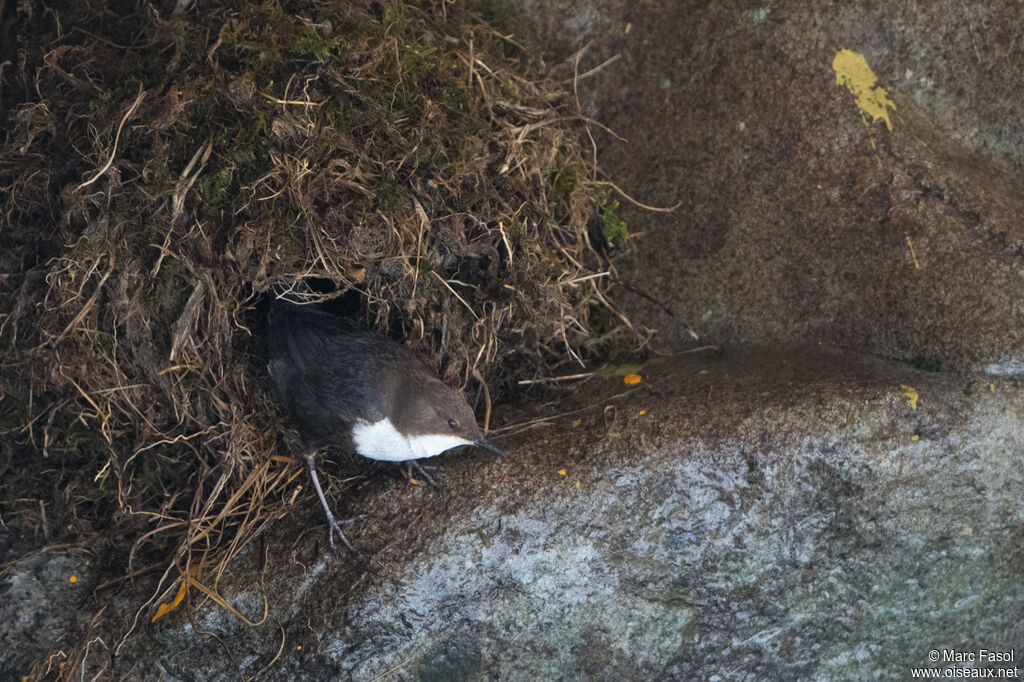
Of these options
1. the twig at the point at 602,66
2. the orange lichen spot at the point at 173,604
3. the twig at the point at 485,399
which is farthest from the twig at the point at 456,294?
the orange lichen spot at the point at 173,604

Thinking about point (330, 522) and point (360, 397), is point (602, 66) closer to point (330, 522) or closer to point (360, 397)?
point (360, 397)

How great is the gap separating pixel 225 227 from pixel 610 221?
1856 mm

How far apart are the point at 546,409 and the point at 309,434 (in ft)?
3.65

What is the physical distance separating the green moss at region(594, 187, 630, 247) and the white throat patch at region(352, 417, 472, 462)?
4.36ft

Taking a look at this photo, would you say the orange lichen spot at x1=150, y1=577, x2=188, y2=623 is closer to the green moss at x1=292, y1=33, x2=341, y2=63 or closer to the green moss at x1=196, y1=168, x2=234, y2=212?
the green moss at x1=196, y1=168, x2=234, y2=212

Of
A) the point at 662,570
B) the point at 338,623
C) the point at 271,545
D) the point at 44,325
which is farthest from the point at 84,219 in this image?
the point at 662,570

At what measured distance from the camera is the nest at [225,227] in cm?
343

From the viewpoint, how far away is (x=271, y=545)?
3506mm

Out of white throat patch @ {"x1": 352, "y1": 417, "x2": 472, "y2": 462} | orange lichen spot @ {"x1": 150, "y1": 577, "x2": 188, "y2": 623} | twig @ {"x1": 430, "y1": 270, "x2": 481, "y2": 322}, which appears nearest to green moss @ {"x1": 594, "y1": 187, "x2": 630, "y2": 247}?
twig @ {"x1": 430, "y1": 270, "x2": 481, "y2": 322}

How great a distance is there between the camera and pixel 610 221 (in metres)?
4.00

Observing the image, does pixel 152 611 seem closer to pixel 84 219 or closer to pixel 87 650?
pixel 87 650

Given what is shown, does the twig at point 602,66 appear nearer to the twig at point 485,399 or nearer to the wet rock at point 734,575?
the twig at point 485,399

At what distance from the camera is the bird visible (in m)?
3.44

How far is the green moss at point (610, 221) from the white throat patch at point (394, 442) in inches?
52.3
